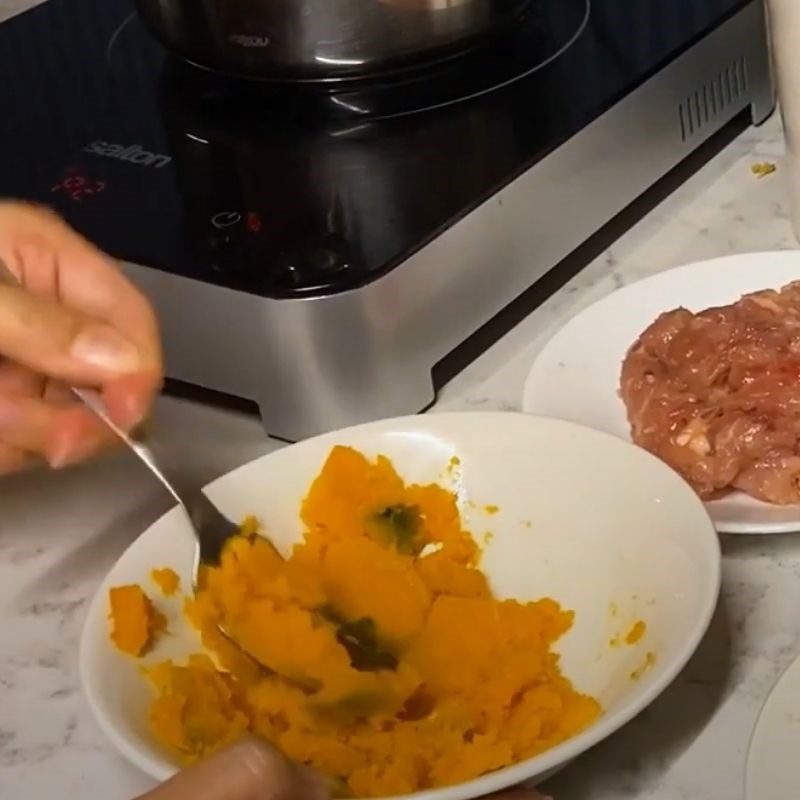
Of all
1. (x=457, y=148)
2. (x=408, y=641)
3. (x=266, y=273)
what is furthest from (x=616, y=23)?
(x=408, y=641)

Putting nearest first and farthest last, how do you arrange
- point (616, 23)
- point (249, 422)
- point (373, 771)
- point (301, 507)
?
point (373, 771) < point (301, 507) < point (249, 422) < point (616, 23)

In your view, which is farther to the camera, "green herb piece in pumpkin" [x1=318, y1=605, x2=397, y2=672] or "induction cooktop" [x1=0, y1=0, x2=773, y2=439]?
"induction cooktop" [x1=0, y1=0, x2=773, y2=439]

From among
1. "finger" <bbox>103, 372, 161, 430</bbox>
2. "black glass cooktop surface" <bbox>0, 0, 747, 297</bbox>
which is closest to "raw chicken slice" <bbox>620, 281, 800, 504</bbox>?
"black glass cooktop surface" <bbox>0, 0, 747, 297</bbox>

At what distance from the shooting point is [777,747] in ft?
1.63

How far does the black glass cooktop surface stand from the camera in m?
0.74

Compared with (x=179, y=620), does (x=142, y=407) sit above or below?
above

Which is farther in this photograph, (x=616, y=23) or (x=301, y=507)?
(x=616, y=23)

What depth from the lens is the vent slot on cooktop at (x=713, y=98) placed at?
884 mm

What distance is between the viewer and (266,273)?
71 cm

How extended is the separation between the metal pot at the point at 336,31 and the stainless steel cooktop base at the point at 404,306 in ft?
0.30

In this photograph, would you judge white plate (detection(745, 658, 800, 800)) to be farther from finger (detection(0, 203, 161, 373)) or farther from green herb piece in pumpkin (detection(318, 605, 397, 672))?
finger (detection(0, 203, 161, 373))

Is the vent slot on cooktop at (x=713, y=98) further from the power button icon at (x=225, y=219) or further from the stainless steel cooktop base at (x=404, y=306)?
the power button icon at (x=225, y=219)

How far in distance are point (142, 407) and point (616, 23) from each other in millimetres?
480

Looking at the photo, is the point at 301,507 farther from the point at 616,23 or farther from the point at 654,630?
the point at 616,23
